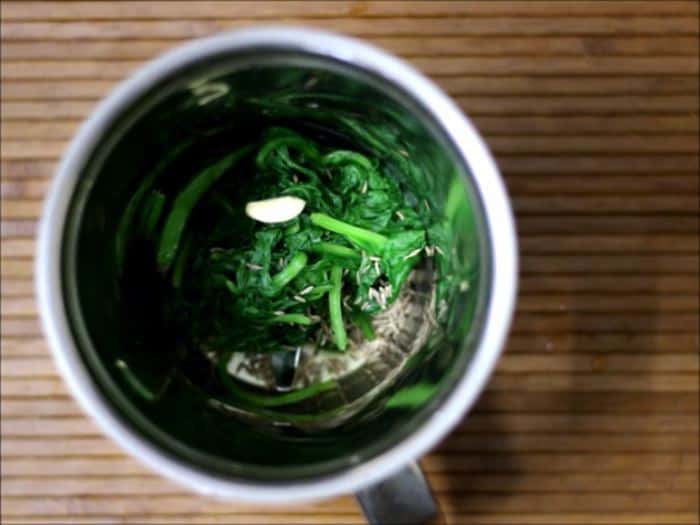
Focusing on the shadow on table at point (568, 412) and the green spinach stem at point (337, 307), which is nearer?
the green spinach stem at point (337, 307)

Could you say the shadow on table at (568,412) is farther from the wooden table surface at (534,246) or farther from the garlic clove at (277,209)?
the garlic clove at (277,209)

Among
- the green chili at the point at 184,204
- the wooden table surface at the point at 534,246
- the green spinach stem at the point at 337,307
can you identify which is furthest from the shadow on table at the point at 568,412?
the green chili at the point at 184,204

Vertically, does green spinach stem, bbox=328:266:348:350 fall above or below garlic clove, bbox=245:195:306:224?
below

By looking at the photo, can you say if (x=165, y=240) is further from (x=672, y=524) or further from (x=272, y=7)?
(x=672, y=524)

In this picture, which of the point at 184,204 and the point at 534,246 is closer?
the point at 184,204

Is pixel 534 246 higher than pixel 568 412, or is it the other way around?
pixel 534 246

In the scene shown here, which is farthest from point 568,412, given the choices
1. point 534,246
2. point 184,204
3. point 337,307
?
point 184,204

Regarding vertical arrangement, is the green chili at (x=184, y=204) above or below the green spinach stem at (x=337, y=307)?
above

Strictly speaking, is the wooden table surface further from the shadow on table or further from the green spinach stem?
the green spinach stem

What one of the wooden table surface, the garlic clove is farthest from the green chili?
the wooden table surface

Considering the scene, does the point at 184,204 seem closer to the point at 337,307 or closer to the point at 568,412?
the point at 337,307
